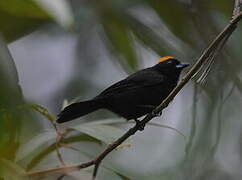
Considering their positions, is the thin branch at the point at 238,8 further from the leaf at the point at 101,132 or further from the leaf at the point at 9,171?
the leaf at the point at 9,171

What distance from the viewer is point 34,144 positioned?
2.08 meters

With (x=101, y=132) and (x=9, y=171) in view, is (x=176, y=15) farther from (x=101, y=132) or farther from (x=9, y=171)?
(x=9, y=171)

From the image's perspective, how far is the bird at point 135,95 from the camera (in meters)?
3.03

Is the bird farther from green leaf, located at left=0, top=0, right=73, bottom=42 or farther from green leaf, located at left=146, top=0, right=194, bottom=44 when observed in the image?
green leaf, located at left=0, top=0, right=73, bottom=42

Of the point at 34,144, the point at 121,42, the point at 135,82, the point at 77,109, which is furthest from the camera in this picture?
the point at 135,82

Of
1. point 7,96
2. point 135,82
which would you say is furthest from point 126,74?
point 7,96

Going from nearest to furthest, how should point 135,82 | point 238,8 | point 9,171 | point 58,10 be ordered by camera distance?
point 58,10, point 9,171, point 238,8, point 135,82

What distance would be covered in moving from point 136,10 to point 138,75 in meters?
0.95

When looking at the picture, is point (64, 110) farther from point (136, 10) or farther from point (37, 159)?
point (136, 10)

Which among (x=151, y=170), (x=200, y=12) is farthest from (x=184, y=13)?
(x=151, y=170)

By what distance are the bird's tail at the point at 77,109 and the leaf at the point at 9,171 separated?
1.05 m

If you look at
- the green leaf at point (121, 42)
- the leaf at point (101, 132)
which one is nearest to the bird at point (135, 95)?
the green leaf at point (121, 42)

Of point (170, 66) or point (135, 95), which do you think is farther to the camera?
point (170, 66)

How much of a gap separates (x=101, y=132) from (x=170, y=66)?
4.48 feet
